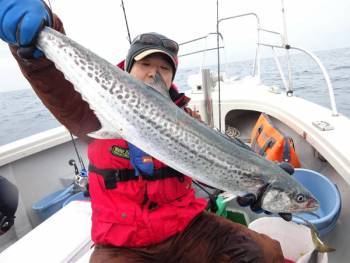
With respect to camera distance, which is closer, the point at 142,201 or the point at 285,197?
the point at 285,197

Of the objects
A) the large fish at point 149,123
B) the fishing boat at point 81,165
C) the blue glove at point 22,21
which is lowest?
the fishing boat at point 81,165

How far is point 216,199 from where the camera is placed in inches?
113

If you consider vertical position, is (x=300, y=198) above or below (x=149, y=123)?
below

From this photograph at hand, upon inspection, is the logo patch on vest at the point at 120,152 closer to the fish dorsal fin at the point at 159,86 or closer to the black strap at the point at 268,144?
the fish dorsal fin at the point at 159,86

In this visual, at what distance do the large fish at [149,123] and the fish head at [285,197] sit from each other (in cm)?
10

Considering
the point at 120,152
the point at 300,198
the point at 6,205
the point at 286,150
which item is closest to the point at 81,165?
the point at 6,205

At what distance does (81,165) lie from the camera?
4109mm

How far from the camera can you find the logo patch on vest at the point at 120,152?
2.09 m

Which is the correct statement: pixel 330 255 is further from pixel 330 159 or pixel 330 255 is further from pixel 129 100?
pixel 129 100

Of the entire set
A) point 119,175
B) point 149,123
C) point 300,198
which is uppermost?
point 149,123

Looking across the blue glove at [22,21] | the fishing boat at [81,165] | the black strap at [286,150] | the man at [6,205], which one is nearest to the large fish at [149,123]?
the blue glove at [22,21]

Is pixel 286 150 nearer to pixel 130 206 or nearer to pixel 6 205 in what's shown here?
pixel 130 206

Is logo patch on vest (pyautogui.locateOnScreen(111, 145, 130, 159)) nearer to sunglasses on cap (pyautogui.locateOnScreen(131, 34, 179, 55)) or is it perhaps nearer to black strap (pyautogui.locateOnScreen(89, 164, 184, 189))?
black strap (pyautogui.locateOnScreen(89, 164, 184, 189))

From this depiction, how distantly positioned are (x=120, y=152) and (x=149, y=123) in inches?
23.3
